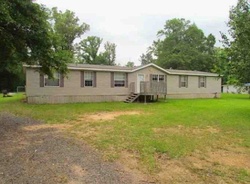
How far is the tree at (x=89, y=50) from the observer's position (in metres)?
46.0

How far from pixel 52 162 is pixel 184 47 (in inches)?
1601

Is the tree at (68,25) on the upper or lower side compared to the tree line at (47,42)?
upper

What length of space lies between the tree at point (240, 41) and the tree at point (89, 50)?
3577 centimetres

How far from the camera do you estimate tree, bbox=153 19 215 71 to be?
42.0 metres

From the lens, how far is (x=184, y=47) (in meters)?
42.9

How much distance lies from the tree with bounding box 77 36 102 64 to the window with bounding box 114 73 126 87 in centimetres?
2644

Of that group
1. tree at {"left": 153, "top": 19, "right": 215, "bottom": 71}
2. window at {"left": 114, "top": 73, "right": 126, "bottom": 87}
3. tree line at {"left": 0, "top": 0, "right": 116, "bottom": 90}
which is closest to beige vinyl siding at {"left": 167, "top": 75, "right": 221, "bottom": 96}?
window at {"left": 114, "top": 73, "right": 126, "bottom": 87}

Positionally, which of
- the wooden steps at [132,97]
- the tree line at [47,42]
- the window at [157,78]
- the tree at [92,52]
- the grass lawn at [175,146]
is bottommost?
the grass lawn at [175,146]

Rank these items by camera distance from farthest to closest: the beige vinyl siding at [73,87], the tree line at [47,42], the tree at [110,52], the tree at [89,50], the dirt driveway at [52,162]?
1. the tree at [110,52]
2. the tree at [89,50]
3. the beige vinyl siding at [73,87]
4. the tree line at [47,42]
5. the dirt driveway at [52,162]

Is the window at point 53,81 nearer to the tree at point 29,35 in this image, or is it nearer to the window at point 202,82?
the tree at point 29,35

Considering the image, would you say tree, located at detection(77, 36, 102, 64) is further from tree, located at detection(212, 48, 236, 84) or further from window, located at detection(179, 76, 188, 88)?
tree, located at detection(212, 48, 236, 84)

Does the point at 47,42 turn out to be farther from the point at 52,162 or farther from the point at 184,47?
the point at 184,47

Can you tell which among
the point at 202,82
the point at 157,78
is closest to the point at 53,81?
the point at 157,78

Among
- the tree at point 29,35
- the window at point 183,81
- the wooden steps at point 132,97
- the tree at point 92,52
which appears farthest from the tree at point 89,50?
the tree at point 29,35
